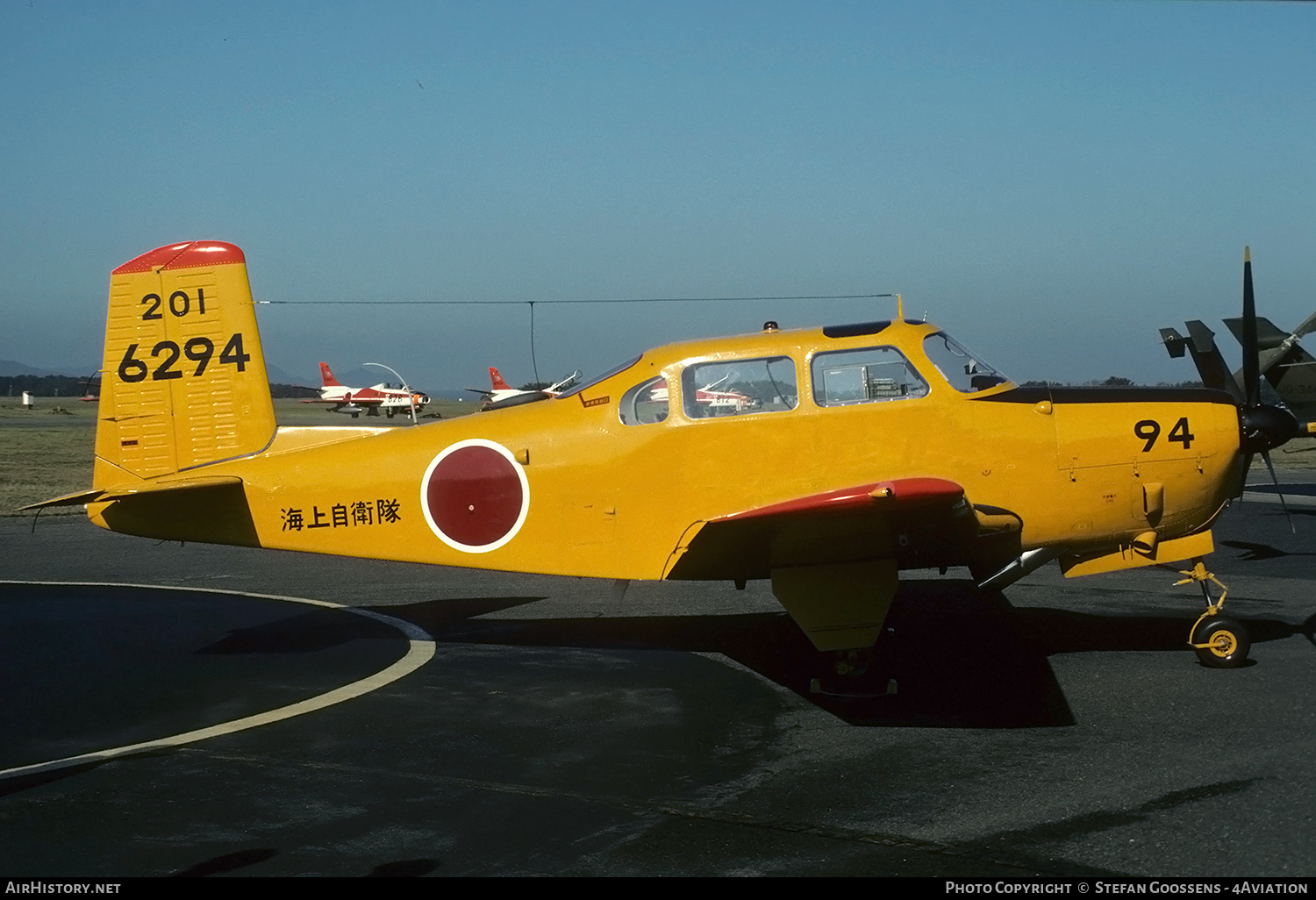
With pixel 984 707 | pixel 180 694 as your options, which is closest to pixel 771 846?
pixel 984 707

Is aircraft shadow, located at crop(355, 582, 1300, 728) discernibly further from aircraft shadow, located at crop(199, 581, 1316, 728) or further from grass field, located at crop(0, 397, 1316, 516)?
grass field, located at crop(0, 397, 1316, 516)

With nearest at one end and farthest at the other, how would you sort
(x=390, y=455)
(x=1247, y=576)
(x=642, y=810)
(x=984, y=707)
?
(x=642, y=810) < (x=984, y=707) < (x=390, y=455) < (x=1247, y=576)

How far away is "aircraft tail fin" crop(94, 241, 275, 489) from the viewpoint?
9.65 meters

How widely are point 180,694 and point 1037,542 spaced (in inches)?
268

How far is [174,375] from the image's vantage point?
31.9 ft

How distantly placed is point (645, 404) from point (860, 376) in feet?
5.66

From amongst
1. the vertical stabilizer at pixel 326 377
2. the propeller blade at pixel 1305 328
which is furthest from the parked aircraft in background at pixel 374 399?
the propeller blade at pixel 1305 328

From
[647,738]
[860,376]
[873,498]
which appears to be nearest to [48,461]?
[860,376]

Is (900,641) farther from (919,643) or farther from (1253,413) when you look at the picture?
(1253,413)

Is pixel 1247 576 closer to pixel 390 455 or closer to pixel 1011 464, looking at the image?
pixel 1011 464

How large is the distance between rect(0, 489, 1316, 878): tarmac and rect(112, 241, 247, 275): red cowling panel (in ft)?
11.3

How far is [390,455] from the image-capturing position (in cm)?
937

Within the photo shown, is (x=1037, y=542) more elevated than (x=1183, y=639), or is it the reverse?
(x=1037, y=542)
